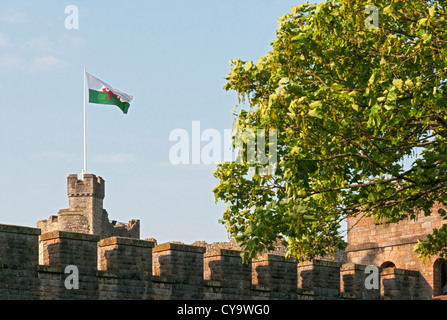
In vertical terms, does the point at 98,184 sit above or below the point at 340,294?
above

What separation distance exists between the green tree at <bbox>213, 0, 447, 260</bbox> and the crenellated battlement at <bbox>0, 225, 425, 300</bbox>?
313 cm

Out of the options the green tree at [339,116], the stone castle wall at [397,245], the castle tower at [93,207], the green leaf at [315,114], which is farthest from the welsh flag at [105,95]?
the green leaf at [315,114]

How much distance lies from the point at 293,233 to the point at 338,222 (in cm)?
208

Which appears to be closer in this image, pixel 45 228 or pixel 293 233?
pixel 293 233

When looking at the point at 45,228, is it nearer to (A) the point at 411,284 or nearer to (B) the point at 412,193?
(A) the point at 411,284

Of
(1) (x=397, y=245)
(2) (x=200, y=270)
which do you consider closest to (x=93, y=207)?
(1) (x=397, y=245)

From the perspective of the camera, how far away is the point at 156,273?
2177 cm

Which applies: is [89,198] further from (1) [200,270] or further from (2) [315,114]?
(2) [315,114]

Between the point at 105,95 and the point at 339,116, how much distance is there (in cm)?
2804

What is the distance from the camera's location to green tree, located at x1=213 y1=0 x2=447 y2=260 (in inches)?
639
